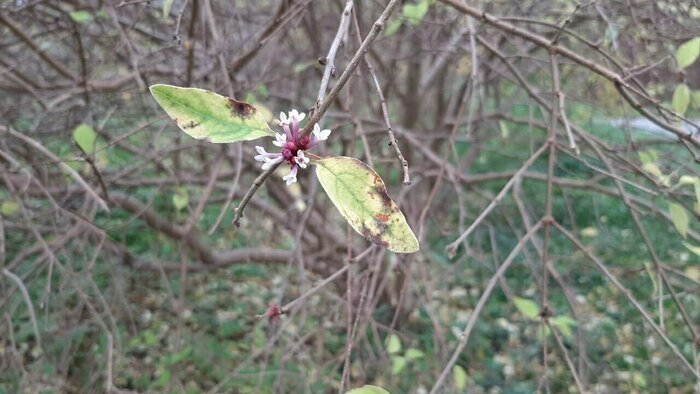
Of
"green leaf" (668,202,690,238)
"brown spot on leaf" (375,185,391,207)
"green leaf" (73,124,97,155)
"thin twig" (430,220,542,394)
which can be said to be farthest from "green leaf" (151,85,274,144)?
"green leaf" (668,202,690,238)

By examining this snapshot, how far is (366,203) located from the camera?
57cm

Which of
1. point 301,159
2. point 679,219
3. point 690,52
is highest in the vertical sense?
point 301,159

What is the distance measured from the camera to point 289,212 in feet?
7.52

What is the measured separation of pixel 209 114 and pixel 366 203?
7.4 inches

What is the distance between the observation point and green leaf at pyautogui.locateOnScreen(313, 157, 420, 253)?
56 cm

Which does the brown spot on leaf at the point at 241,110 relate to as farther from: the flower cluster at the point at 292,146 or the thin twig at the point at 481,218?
the thin twig at the point at 481,218

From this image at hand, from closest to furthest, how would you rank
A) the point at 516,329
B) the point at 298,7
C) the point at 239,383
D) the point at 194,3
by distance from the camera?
the point at 298,7, the point at 194,3, the point at 239,383, the point at 516,329

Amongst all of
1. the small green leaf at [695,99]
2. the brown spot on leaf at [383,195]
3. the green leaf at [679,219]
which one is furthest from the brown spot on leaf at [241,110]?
the small green leaf at [695,99]

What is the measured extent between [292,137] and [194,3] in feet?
3.36

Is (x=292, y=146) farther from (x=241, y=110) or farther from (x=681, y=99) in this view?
(x=681, y=99)

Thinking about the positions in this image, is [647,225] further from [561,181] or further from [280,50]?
[280,50]

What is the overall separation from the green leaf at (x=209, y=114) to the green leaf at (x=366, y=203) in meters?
0.09

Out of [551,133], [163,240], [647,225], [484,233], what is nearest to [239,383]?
[163,240]

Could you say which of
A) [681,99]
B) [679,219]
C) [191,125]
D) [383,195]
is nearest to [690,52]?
[681,99]
